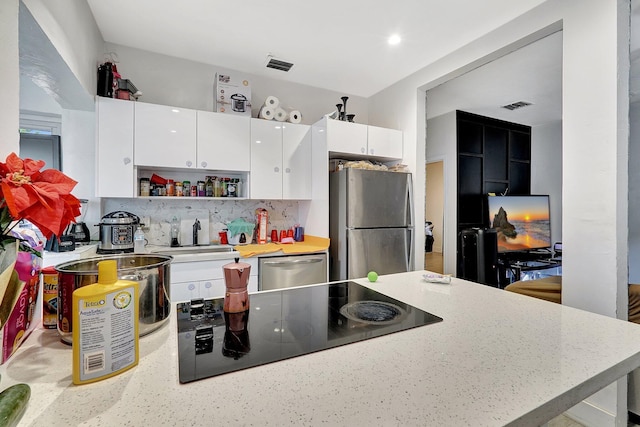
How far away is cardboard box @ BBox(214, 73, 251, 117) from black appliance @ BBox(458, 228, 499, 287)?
312cm

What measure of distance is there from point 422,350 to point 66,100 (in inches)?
114

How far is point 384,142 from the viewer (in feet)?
10.8

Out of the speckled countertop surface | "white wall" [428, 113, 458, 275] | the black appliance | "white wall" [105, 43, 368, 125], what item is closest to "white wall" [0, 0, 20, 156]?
the speckled countertop surface

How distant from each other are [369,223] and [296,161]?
3.30ft

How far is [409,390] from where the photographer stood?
64 centimetres

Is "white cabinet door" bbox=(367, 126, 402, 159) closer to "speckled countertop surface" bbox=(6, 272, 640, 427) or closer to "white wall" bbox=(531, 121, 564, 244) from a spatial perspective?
"speckled countertop surface" bbox=(6, 272, 640, 427)

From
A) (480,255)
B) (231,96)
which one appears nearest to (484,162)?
(480,255)

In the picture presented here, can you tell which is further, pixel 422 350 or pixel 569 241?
pixel 569 241

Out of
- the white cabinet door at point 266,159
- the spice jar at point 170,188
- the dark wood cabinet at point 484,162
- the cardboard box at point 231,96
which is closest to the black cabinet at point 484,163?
the dark wood cabinet at point 484,162

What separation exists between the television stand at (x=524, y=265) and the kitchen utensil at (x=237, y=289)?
3.82m

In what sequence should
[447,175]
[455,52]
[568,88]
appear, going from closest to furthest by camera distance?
1. [568,88]
2. [455,52]
3. [447,175]

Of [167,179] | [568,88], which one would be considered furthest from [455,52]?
[167,179]

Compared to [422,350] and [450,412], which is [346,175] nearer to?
[422,350]

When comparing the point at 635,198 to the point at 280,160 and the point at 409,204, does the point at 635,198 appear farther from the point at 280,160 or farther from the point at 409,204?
the point at 280,160
